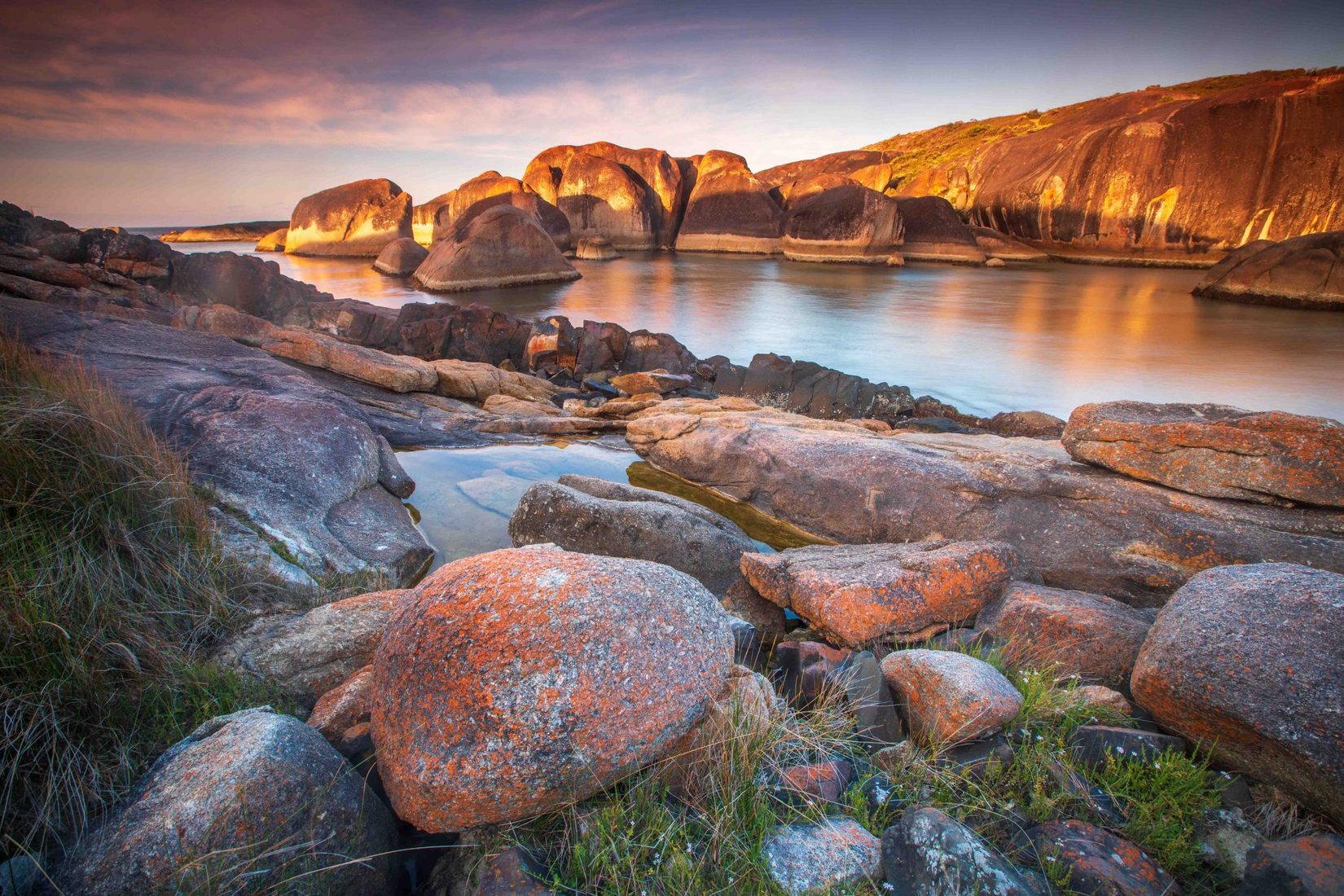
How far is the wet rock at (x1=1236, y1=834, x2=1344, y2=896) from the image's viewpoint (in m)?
1.94

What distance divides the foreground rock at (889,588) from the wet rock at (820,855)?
170 centimetres

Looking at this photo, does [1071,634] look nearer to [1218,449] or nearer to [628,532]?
[628,532]

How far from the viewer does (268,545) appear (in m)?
4.18

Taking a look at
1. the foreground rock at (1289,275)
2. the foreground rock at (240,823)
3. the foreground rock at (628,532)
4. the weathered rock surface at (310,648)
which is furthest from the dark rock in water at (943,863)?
the foreground rock at (1289,275)

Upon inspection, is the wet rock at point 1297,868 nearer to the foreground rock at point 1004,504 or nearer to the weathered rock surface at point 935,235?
the foreground rock at point 1004,504

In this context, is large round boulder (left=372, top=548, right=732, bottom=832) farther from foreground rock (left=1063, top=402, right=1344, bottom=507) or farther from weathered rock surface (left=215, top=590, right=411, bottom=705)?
foreground rock (left=1063, top=402, right=1344, bottom=507)

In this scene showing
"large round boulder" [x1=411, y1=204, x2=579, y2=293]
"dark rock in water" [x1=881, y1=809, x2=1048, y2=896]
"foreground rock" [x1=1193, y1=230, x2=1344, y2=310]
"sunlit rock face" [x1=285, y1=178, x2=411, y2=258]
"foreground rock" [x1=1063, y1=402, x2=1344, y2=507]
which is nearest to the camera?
"dark rock in water" [x1=881, y1=809, x2=1048, y2=896]

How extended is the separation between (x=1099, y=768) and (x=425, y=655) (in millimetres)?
2730

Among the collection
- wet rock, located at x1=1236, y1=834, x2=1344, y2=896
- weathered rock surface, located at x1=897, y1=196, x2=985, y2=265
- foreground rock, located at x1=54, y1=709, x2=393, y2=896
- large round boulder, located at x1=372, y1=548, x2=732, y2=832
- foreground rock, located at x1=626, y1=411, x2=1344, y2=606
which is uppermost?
weathered rock surface, located at x1=897, y1=196, x2=985, y2=265

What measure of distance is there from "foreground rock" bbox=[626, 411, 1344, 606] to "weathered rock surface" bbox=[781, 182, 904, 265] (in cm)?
4393

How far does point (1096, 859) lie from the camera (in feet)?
6.85

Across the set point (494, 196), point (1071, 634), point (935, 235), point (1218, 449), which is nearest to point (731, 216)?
point (935, 235)

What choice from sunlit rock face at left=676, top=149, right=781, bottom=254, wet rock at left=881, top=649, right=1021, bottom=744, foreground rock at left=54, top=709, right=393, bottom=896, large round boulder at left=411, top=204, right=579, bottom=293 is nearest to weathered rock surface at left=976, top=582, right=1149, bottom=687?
wet rock at left=881, top=649, right=1021, bottom=744

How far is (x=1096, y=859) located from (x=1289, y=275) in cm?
3773
